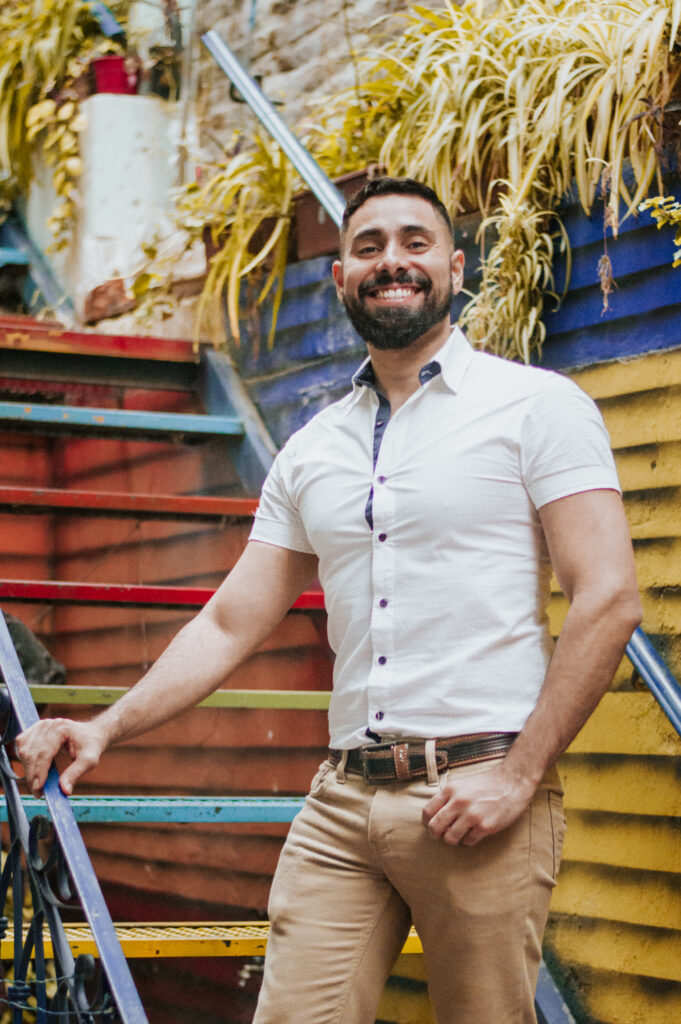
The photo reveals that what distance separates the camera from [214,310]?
4422 mm

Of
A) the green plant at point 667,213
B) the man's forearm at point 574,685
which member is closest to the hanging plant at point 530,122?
the green plant at point 667,213

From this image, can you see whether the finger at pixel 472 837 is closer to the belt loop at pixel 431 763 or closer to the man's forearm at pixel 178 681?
the belt loop at pixel 431 763

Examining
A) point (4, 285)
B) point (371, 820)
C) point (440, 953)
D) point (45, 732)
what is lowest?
point (440, 953)

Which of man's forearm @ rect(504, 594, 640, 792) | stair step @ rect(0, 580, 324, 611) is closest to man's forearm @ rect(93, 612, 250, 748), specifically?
man's forearm @ rect(504, 594, 640, 792)

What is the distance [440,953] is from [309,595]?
168 centimetres

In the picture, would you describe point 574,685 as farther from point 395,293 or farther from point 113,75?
point 113,75

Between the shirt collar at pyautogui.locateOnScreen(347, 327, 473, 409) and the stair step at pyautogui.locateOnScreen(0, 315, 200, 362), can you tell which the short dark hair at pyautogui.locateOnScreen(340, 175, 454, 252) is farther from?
the stair step at pyautogui.locateOnScreen(0, 315, 200, 362)

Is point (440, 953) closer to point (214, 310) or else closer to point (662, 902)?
point (662, 902)

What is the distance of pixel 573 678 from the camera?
1658mm

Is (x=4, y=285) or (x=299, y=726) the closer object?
(x=299, y=726)

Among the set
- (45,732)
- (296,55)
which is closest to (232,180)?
(296,55)

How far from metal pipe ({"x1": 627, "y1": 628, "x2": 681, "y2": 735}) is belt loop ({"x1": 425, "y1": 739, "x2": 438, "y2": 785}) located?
0.79 meters

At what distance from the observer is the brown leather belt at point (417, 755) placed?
1.72 m

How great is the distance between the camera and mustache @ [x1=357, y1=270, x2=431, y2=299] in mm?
1968
